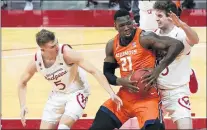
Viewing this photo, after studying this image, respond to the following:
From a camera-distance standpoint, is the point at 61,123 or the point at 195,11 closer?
the point at 61,123

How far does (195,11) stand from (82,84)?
27.8ft

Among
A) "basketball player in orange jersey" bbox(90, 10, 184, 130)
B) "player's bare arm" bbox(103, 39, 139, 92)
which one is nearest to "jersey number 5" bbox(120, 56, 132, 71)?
"basketball player in orange jersey" bbox(90, 10, 184, 130)

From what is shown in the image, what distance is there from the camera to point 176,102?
6.08 metres

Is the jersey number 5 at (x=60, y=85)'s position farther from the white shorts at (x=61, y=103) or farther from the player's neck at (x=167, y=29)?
the player's neck at (x=167, y=29)

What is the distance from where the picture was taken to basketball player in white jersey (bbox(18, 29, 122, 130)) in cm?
609

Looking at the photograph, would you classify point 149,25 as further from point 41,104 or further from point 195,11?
point 195,11

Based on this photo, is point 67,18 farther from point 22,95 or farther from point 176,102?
point 176,102

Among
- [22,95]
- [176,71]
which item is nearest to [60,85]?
[22,95]

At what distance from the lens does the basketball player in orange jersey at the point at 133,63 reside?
583cm

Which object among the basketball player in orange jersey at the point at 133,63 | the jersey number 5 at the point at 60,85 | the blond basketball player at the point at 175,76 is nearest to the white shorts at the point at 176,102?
the blond basketball player at the point at 175,76

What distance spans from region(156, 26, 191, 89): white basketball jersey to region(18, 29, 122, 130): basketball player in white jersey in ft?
2.03

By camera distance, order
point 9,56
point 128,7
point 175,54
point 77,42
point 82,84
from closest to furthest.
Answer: point 175,54
point 82,84
point 9,56
point 77,42
point 128,7

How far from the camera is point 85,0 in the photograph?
14.9 m

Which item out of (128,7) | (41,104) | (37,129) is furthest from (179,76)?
(128,7)
